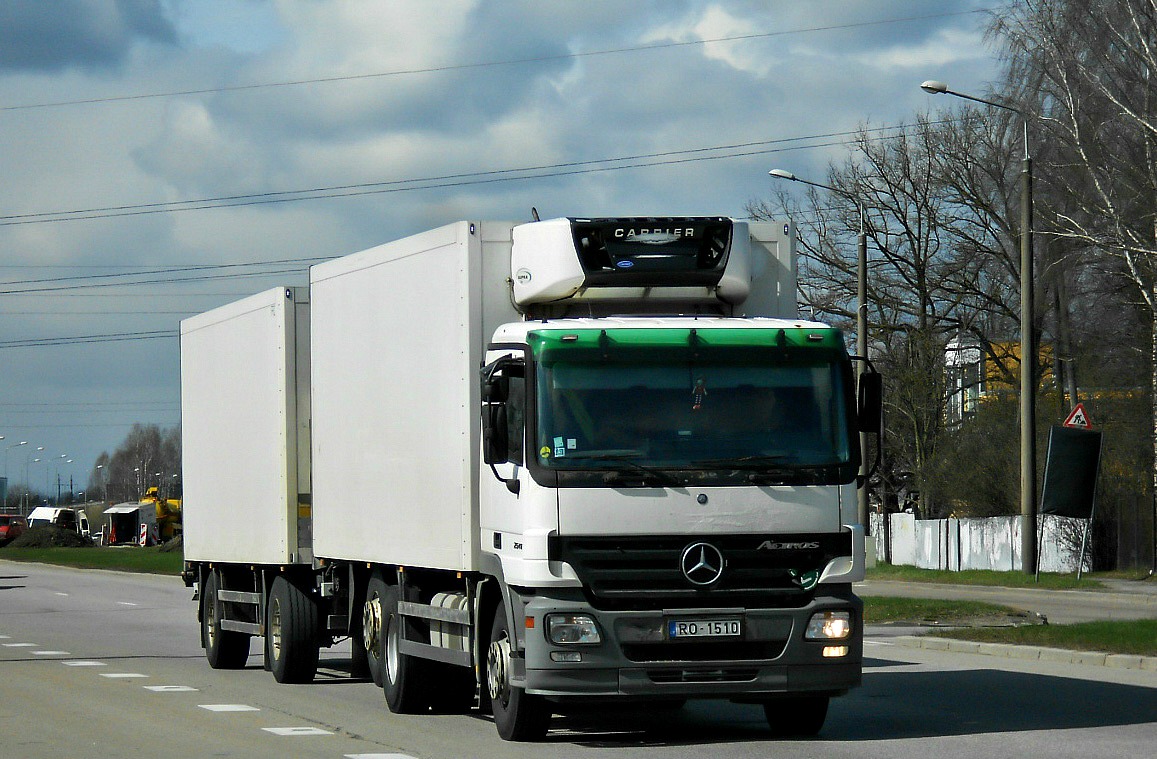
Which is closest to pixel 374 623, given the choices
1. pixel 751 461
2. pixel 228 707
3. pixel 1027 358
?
pixel 228 707

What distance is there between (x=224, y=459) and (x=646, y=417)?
340 inches

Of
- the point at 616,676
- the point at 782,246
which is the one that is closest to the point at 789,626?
the point at 616,676

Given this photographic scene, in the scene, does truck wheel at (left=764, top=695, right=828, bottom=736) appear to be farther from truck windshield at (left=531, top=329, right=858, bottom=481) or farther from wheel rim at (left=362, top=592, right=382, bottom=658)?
wheel rim at (left=362, top=592, right=382, bottom=658)

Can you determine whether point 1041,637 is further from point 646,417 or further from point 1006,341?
point 1006,341

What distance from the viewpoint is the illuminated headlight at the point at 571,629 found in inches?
423

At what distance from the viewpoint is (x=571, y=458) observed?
1088 cm

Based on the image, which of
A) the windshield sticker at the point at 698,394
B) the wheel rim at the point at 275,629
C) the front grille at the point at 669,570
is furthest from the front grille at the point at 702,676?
the wheel rim at the point at 275,629

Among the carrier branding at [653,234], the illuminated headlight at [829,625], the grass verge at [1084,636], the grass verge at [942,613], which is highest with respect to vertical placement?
the carrier branding at [653,234]

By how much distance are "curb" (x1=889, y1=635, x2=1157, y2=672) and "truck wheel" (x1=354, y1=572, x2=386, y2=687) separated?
288 inches

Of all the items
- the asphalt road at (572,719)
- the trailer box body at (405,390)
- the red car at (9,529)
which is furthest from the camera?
the red car at (9,529)

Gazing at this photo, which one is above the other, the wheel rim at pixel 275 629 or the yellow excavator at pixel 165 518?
the wheel rim at pixel 275 629

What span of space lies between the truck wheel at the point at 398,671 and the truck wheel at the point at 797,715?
9.07ft

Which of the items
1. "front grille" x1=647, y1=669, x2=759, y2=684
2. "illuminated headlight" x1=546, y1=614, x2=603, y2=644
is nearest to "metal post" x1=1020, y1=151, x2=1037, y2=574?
"front grille" x1=647, y1=669, x2=759, y2=684

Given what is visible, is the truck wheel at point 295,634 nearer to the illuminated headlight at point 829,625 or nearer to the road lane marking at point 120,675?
the road lane marking at point 120,675
